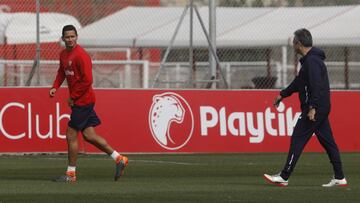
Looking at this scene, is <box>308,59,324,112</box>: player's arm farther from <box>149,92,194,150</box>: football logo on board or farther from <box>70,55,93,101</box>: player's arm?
<box>149,92,194,150</box>: football logo on board

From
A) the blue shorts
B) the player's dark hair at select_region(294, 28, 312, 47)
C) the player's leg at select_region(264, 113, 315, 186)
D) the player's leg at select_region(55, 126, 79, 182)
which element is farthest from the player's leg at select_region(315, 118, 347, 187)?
the player's leg at select_region(55, 126, 79, 182)

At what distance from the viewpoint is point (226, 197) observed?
41.8 feet

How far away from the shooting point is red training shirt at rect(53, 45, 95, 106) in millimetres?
15414

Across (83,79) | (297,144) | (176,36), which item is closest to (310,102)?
(297,144)

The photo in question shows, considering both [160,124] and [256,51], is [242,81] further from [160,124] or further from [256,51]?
[160,124]

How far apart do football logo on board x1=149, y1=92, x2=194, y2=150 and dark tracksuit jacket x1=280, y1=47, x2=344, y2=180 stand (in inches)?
288

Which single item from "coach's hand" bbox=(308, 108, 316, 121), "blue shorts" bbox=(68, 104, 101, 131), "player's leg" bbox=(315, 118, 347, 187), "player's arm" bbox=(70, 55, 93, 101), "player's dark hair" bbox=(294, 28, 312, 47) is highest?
"player's dark hair" bbox=(294, 28, 312, 47)

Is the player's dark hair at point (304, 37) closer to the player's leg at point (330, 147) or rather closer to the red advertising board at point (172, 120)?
the player's leg at point (330, 147)

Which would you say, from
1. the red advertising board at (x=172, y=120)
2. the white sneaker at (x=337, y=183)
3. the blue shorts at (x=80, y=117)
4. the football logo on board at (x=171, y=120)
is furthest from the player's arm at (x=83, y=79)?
the football logo on board at (x=171, y=120)

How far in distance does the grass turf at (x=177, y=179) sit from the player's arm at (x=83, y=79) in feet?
3.51

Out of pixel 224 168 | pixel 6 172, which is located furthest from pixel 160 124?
pixel 6 172

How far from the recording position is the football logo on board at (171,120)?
858 inches

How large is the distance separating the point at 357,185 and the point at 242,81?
20014mm

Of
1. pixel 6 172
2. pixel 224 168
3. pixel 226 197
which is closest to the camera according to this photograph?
pixel 226 197
